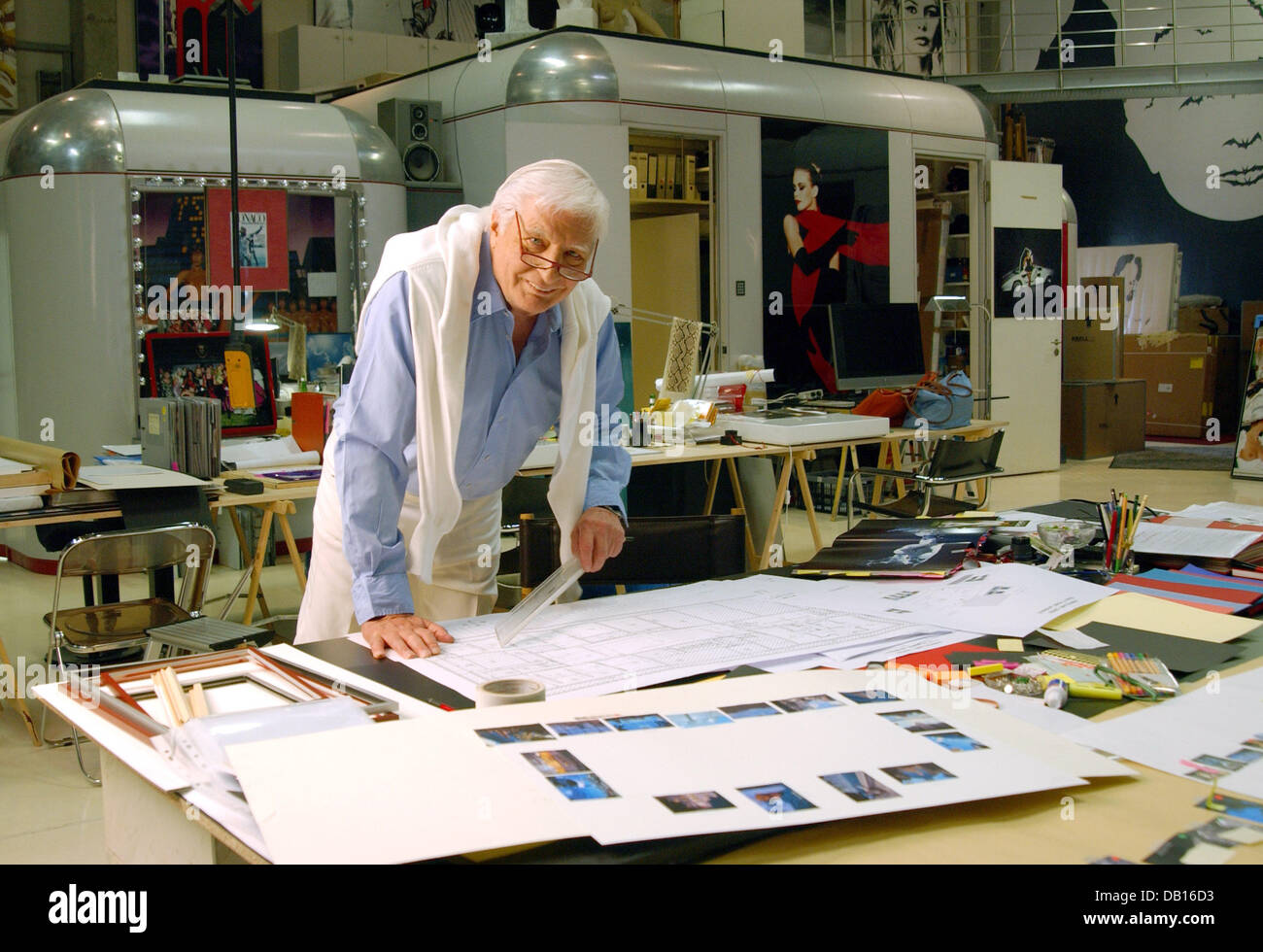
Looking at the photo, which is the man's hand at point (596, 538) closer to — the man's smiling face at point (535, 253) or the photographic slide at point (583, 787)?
the man's smiling face at point (535, 253)

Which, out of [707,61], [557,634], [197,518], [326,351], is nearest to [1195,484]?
[707,61]

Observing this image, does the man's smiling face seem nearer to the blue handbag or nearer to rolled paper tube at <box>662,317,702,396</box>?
rolled paper tube at <box>662,317,702,396</box>

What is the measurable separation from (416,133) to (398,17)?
3.29m

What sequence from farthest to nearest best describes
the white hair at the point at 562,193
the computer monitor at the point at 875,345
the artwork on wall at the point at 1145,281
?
the artwork on wall at the point at 1145,281 < the computer monitor at the point at 875,345 < the white hair at the point at 562,193

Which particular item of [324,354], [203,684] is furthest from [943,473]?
[203,684]

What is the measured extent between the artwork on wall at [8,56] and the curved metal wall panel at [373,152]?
380 cm

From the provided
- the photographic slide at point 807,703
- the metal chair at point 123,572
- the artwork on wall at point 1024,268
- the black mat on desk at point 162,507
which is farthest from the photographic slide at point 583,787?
the artwork on wall at point 1024,268

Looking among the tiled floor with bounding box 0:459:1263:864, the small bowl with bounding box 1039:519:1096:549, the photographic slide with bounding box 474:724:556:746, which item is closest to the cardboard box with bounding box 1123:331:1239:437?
the tiled floor with bounding box 0:459:1263:864

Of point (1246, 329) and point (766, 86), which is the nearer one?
point (766, 86)

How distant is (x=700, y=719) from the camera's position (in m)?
1.45

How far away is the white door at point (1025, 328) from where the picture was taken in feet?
31.4

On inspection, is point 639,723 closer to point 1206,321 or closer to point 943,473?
point 943,473
